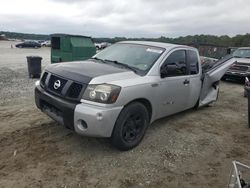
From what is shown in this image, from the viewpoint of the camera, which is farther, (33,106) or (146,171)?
(33,106)

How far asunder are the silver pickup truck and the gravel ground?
38 centimetres

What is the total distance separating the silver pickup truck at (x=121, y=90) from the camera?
3.91 metres

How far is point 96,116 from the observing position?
149 inches

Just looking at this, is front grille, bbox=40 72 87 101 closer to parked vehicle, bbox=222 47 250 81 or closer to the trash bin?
the trash bin

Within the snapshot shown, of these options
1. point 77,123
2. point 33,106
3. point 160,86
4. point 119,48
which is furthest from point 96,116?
point 33,106

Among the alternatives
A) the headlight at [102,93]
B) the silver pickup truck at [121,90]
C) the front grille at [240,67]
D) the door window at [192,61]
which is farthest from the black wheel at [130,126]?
the front grille at [240,67]

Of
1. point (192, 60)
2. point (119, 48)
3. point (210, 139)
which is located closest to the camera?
point (210, 139)

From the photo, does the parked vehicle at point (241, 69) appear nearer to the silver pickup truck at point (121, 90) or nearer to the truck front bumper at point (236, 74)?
the truck front bumper at point (236, 74)

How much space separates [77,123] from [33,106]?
318cm

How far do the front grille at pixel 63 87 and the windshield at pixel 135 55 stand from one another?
1200 mm

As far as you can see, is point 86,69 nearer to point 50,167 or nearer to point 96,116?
point 96,116

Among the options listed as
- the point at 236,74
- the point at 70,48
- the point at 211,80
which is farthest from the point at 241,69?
the point at 70,48

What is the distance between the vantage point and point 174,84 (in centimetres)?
519

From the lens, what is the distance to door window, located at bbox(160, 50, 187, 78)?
496cm
